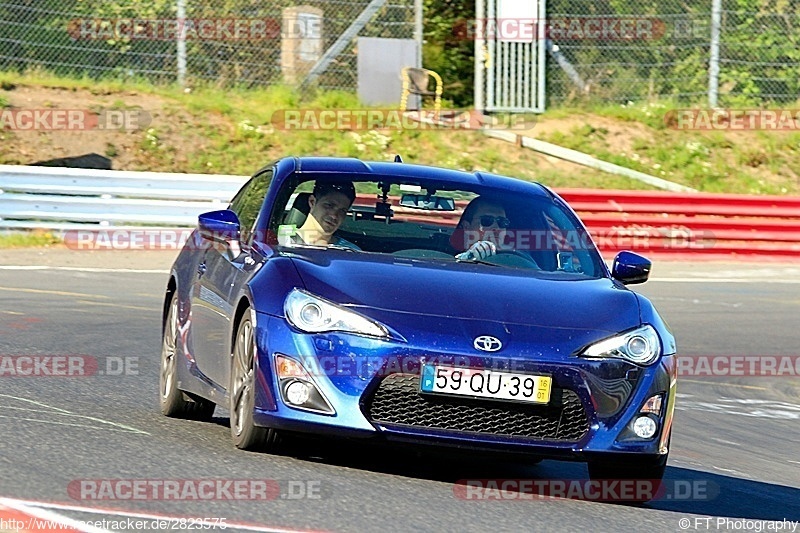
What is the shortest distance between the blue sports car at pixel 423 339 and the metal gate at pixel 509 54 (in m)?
18.9

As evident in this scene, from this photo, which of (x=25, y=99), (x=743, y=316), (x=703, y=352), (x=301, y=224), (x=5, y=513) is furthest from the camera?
(x=25, y=99)

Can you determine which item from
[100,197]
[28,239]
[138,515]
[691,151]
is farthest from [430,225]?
[691,151]

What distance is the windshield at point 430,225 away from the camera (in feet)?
23.9

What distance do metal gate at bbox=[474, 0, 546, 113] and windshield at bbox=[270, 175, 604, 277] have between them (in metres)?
18.6

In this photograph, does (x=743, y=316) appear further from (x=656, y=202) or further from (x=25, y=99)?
(x=25, y=99)

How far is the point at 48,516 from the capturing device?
5.09 metres

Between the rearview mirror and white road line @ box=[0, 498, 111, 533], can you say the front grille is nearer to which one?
white road line @ box=[0, 498, 111, 533]

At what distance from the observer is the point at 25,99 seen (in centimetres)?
2391

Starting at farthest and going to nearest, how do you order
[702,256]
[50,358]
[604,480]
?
[702,256]
[50,358]
[604,480]

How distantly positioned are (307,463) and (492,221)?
5.68 feet

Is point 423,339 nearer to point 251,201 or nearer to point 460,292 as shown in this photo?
point 460,292

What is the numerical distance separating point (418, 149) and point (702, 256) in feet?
18.1

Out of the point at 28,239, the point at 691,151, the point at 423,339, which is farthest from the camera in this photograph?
the point at 691,151

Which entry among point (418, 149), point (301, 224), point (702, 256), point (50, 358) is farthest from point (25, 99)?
point (301, 224)
